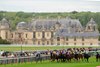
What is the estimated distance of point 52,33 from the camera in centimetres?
9719

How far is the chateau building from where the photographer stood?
91.1 metres

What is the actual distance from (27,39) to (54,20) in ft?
22.6

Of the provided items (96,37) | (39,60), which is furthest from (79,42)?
(39,60)

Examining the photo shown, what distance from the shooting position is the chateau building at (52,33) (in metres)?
91.1

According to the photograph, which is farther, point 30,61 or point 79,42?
point 79,42

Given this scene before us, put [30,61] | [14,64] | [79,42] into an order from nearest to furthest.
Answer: [14,64] < [30,61] < [79,42]

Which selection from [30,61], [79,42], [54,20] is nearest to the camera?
[30,61]

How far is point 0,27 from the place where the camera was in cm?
10144

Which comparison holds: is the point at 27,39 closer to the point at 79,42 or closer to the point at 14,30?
the point at 14,30

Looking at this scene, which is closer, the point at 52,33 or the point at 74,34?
the point at 74,34

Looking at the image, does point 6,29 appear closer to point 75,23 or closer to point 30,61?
point 75,23

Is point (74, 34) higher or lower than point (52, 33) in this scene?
higher

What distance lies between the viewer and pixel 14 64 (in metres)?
32.0

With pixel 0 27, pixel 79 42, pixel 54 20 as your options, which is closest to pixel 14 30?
pixel 0 27
